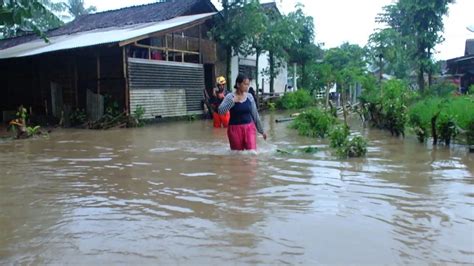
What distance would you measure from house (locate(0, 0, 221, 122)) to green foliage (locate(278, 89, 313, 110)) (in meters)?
4.58

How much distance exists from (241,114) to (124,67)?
30.5ft

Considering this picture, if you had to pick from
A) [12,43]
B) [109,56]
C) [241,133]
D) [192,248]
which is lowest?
[192,248]

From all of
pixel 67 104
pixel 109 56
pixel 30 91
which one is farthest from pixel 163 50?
pixel 30 91

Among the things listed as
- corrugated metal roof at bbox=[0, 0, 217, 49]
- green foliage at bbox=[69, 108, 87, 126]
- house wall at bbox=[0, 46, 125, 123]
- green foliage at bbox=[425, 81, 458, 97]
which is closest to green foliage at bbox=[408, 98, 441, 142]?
green foliage at bbox=[425, 81, 458, 97]

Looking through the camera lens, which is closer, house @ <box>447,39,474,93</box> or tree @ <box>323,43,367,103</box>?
house @ <box>447,39,474,93</box>

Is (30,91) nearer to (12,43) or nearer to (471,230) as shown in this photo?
(12,43)

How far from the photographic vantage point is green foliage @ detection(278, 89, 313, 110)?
24.3 meters

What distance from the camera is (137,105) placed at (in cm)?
1605

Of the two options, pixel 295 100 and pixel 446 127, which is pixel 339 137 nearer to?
pixel 446 127

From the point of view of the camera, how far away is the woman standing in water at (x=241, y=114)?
7.20m

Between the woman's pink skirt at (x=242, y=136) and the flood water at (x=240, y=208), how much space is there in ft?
0.57

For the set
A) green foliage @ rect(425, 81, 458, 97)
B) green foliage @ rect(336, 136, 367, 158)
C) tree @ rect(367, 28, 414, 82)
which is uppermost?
tree @ rect(367, 28, 414, 82)

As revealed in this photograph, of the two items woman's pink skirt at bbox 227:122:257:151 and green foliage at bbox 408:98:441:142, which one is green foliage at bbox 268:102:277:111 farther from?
woman's pink skirt at bbox 227:122:257:151

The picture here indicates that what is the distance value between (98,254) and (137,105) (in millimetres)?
13165
